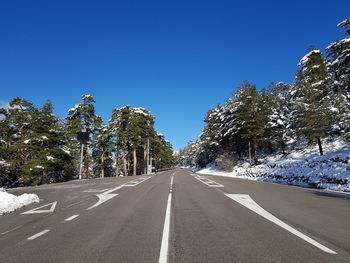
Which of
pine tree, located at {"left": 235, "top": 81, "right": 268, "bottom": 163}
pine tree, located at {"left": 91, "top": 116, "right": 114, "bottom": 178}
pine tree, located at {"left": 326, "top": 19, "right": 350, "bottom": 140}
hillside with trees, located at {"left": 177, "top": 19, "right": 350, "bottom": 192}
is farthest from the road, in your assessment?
pine tree, located at {"left": 91, "top": 116, "right": 114, "bottom": 178}

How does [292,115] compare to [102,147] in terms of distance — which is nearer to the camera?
[292,115]

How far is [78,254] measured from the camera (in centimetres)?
360

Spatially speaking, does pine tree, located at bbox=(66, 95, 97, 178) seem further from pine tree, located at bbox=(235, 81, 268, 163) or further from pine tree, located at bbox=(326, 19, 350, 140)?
pine tree, located at bbox=(326, 19, 350, 140)

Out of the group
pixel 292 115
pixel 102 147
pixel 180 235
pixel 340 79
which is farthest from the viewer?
pixel 102 147

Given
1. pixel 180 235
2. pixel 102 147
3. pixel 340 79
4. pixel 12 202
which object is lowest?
pixel 180 235

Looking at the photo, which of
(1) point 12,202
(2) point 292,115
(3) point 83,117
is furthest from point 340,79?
(3) point 83,117

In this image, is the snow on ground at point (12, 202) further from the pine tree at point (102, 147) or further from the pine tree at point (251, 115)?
the pine tree at point (102, 147)

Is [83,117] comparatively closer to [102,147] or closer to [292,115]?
[102,147]

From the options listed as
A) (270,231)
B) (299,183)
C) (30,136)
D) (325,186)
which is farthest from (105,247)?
(30,136)

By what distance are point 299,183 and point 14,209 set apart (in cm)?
1835

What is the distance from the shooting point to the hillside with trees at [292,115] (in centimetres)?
1861

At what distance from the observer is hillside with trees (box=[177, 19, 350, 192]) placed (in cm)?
1861

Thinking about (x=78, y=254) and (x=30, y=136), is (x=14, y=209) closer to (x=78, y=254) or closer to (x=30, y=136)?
(x=78, y=254)

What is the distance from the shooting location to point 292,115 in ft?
106
